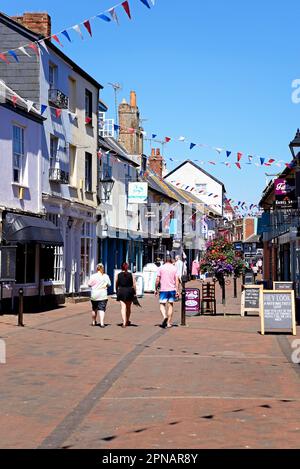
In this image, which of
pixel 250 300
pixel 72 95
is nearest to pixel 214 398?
pixel 250 300

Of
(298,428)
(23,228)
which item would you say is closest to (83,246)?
(23,228)

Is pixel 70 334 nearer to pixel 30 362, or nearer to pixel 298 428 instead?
pixel 30 362

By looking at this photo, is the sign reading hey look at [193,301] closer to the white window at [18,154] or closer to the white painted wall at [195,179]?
the white window at [18,154]

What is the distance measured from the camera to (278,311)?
56.6ft

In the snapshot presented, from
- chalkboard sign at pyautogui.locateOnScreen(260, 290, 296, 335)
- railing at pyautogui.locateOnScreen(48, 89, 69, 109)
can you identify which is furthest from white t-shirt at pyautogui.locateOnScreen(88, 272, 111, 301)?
railing at pyautogui.locateOnScreen(48, 89, 69, 109)

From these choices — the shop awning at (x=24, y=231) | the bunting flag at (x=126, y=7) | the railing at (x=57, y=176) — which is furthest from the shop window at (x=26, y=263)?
the bunting flag at (x=126, y=7)

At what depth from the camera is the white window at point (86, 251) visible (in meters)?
30.3

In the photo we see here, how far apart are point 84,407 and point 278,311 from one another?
940 centimetres

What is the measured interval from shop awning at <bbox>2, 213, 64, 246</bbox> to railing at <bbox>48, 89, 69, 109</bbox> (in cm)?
503

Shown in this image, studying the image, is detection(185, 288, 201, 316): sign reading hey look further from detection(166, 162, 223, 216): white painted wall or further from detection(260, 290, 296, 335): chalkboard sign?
detection(166, 162, 223, 216): white painted wall

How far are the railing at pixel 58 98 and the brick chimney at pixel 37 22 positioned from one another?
2.44 metres

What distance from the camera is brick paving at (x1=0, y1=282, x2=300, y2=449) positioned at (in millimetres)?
7164

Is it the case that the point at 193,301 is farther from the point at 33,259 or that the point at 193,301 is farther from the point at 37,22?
the point at 37,22

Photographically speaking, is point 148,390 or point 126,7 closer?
point 148,390
